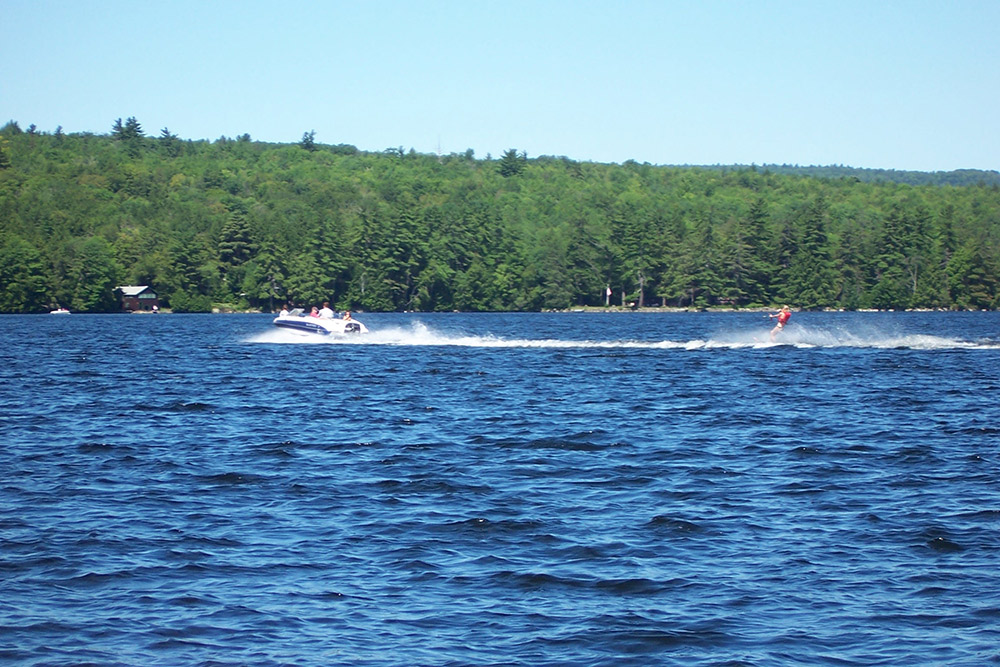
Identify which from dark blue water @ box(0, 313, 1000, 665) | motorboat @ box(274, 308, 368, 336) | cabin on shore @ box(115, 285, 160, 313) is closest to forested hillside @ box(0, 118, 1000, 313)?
cabin on shore @ box(115, 285, 160, 313)

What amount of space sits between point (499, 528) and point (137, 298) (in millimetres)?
130944

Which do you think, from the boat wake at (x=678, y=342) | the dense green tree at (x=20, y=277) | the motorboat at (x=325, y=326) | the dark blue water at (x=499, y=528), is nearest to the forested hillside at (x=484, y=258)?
the dense green tree at (x=20, y=277)

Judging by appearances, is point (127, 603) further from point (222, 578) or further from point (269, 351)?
point (269, 351)

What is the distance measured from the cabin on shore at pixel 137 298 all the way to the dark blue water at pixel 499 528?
10870cm

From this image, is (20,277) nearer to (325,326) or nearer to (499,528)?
(325,326)

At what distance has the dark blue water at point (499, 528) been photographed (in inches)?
465

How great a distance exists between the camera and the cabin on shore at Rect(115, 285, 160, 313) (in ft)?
456

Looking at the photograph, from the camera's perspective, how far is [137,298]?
140 meters

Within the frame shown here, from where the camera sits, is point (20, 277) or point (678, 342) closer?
point (678, 342)

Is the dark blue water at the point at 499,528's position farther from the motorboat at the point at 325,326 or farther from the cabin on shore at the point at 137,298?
the cabin on shore at the point at 137,298

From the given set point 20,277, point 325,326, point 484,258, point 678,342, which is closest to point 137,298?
point 20,277

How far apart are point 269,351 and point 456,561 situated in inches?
1739

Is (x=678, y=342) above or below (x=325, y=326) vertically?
below

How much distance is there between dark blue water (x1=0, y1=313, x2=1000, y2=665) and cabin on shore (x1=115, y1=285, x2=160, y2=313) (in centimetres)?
10870
